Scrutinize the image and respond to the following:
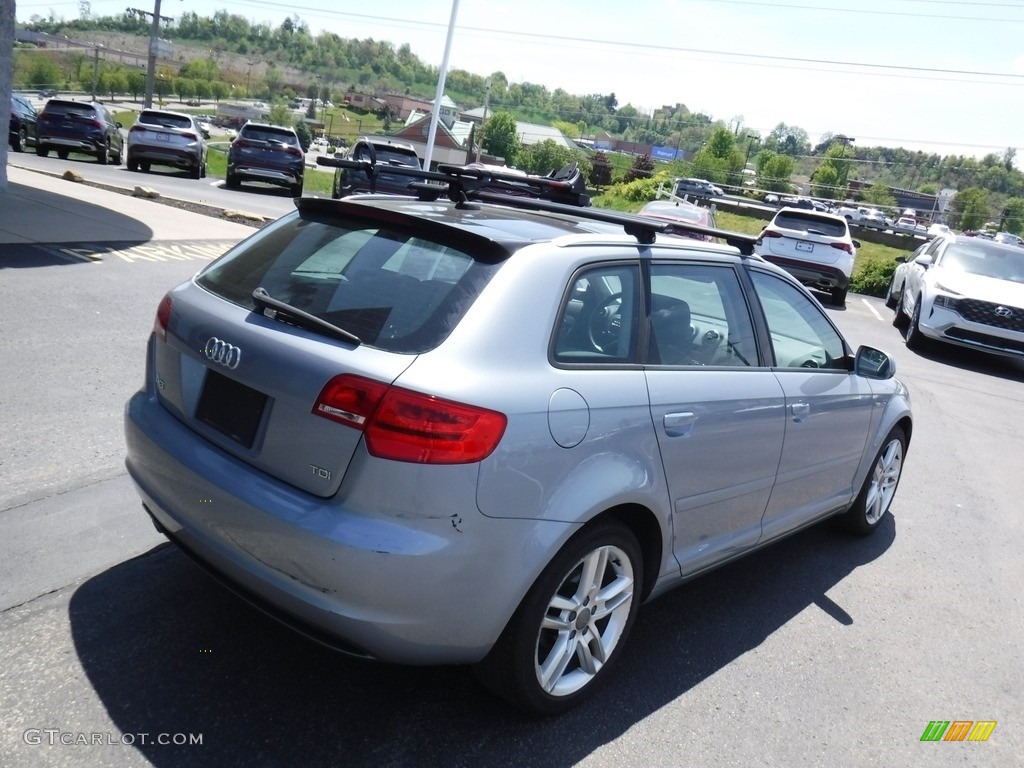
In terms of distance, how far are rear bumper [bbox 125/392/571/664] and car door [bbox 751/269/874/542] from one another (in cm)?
177

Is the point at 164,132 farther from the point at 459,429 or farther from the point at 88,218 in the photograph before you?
the point at 459,429

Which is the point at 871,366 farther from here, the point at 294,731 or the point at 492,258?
the point at 294,731

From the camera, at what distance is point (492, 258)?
2.96 m

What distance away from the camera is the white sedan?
493 inches

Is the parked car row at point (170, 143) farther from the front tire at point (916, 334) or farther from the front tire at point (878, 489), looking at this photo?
the front tire at point (878, 489)

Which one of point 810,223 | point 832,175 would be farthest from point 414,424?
point 832,175

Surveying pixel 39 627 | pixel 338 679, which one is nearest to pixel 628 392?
pixel 338 679

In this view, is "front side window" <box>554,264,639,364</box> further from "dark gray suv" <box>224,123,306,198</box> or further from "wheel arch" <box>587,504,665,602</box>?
"dark gray suv" <box>224,123,306,198</box>

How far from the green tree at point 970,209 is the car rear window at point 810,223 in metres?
98.9

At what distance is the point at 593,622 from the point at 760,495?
1.18 meters

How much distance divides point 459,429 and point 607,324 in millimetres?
896

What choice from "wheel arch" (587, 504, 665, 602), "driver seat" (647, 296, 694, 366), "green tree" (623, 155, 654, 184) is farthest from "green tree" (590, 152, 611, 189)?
"wheel arch" (587, 504, 665, 602)

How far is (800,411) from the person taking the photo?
13.6ft

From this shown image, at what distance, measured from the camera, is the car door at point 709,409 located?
11.1ft
